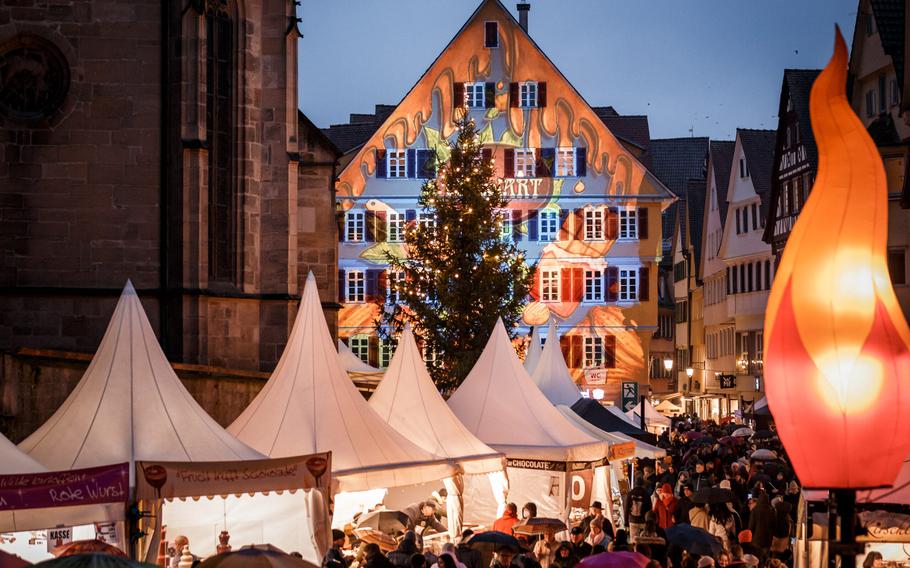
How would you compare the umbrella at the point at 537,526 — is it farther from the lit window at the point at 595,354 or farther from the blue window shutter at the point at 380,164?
the lit window at the point at 595,354

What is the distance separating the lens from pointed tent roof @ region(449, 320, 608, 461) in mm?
22125

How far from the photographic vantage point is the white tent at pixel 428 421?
19.9m

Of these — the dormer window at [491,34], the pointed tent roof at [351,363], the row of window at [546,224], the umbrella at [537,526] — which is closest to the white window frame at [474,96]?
the dormer window at [491,34]

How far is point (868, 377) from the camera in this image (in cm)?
596

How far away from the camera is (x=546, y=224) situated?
5769 centimetres

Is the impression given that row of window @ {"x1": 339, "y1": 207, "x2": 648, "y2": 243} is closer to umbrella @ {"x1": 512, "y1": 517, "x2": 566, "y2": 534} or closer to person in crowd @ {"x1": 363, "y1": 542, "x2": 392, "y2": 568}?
umbrella @ {"x1": 512, "y1": 517, "x2": 566, "y2": 534}

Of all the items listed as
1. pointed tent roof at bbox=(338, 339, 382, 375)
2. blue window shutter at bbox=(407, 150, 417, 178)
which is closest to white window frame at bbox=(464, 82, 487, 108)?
blue window shutter at bbox=(407, 150, 417, 178)

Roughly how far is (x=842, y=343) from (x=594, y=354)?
52.2 metres

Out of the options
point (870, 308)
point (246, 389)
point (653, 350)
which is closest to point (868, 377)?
point (870, 308)

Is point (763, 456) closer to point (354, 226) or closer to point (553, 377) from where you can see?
point (553, 377)

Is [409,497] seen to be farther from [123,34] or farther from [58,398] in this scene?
[123,34]

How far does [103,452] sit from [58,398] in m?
6.90

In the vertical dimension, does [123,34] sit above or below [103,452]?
above

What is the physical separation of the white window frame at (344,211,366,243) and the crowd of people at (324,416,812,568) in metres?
27.2
